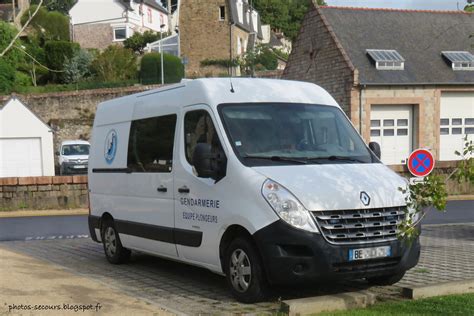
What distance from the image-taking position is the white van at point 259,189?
6.58 metres

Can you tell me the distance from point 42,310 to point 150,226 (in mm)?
2270

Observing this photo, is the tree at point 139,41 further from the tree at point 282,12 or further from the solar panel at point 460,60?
the solar panel at point 460,60

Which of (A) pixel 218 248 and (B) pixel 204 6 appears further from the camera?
(B) pixel 204 6

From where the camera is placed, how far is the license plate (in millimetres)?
6656

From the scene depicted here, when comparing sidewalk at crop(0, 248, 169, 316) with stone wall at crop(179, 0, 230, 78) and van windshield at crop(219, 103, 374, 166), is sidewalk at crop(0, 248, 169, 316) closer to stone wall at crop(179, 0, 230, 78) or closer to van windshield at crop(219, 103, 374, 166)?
van windshield at crop(219, 103, 374, 166)

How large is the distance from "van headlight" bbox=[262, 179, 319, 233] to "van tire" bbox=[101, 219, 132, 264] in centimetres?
414

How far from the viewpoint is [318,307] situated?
21.2ft

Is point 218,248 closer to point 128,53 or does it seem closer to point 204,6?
point 128,53

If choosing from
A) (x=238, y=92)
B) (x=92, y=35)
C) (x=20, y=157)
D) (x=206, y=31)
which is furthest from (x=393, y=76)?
(x=92, y=35)

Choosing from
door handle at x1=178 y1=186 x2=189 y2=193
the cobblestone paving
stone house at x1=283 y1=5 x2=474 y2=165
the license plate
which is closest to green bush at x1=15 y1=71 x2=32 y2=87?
stone house at x1=283 y1=5 x2=474 y2=165

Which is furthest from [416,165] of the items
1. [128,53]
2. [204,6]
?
[204,6]

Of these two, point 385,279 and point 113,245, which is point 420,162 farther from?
point 113,245

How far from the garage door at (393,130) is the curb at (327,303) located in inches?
1018

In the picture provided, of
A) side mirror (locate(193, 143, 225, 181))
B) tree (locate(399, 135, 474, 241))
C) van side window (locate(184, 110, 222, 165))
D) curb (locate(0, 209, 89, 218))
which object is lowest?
curb (locate(0, 209, 89, 218))
